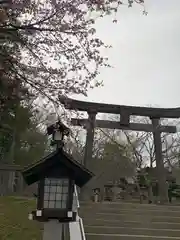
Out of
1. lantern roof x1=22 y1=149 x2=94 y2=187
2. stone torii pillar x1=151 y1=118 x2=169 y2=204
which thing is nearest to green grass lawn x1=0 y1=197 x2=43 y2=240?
lantern roof x1=22 y1=149 x2=94 y2=187

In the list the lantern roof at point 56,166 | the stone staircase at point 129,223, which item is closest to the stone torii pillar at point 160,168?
the stone staircase at point 129,223

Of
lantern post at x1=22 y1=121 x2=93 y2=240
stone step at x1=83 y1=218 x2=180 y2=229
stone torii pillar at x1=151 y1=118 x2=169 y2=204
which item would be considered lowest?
stone step at x1=83 y1=218 x2=180 y2=229

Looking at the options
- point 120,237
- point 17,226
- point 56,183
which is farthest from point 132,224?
point 56,183

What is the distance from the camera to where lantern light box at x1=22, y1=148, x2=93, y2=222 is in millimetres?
4680

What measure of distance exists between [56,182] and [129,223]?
12.2 ft

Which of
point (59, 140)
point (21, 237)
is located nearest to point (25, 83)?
point (59, 140)

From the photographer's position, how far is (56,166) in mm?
4816

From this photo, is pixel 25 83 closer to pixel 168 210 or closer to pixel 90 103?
pixel 168 210

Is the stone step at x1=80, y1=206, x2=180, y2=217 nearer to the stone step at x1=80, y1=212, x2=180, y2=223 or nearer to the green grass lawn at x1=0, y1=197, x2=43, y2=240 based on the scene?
the stone step at x1=80, y1=212, x2=180, y2=223

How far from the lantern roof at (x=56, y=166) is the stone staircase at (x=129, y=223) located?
7.69 ft

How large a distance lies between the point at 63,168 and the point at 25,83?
1.45 m

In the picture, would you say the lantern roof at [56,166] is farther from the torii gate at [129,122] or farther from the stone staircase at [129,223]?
the torii gate at [129,122]

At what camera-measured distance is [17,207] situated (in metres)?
9.94

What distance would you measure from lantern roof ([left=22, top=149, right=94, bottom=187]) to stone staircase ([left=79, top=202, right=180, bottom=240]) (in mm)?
2345
